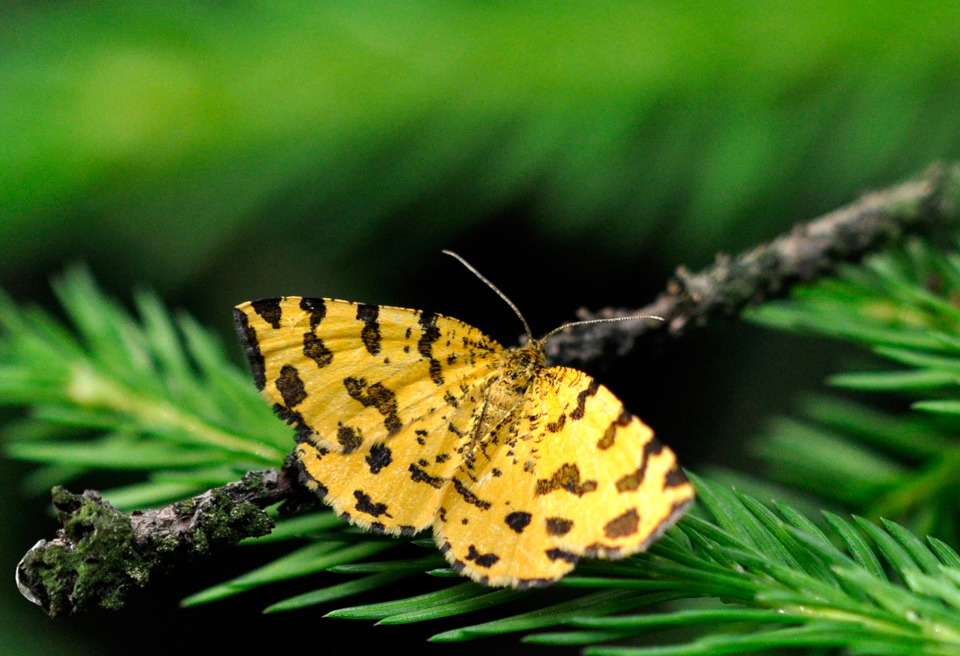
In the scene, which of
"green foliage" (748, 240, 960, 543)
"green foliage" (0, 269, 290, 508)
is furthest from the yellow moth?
"green foliage" (748, 240, 960, 543)

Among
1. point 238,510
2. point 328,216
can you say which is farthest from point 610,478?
point 328,216

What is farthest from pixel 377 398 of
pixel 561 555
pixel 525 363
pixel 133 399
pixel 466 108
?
pixel 466 108

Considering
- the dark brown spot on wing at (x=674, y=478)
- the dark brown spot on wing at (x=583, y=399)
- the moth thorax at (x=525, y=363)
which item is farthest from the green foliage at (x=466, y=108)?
the dark brown spot on wing at (x=674, y=478)

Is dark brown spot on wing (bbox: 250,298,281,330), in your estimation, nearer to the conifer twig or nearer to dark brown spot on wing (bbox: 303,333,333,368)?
dark brown spot on wing (bbox: 303,333,333,368)

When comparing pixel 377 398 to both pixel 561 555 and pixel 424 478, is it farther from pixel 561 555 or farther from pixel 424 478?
pixel 561 555

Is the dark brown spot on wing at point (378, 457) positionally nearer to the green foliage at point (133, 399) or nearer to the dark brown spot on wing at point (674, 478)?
the green foliage at point (133, 399)
